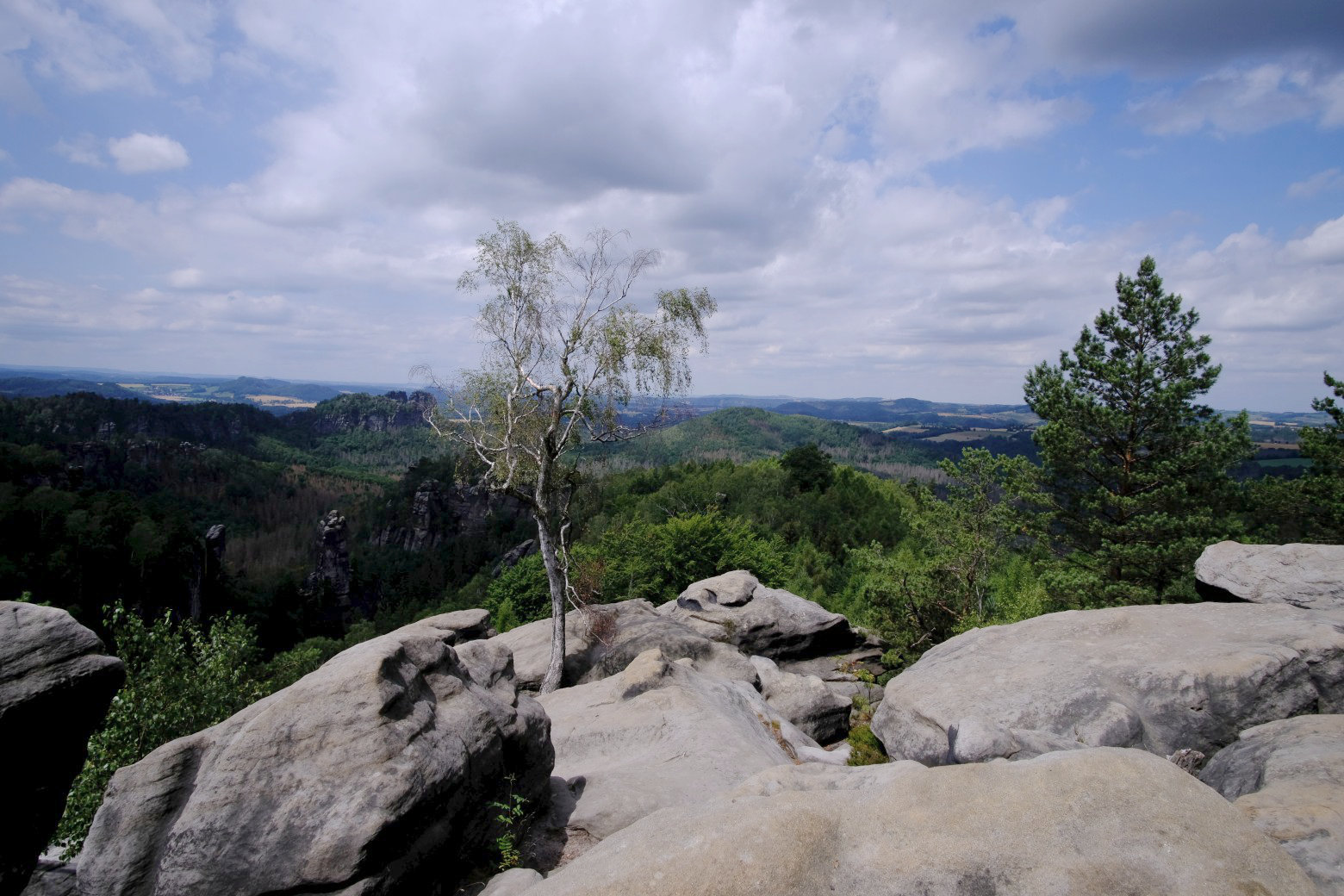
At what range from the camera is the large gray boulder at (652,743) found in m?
10.6

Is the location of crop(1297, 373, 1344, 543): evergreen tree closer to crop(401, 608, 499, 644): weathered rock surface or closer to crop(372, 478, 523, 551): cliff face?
crop(401, 608, 499, 644): weathered rock surface

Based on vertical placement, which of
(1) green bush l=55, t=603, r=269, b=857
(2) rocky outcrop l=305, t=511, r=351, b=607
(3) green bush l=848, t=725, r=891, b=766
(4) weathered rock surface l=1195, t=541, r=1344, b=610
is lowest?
(2) rocky outcrop l=305, t=511, r=351, b=607

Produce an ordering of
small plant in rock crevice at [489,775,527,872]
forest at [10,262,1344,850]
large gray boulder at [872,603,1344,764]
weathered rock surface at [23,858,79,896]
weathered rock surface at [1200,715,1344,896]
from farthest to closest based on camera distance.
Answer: forest at [10,262,1344,850], large gray boulder at [872,603,1344,764], small plant in rock crevice at [489,775,527,872], weathered rock surface at [23,858,79,896], weathered rock surface at [1200,715,1344,896]

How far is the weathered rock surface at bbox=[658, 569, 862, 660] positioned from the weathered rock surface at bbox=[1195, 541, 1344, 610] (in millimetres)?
12848

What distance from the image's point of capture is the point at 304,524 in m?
148

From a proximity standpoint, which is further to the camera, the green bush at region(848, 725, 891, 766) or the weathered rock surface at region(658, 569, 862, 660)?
the weathered rock surface at region(658, 569, 862, 660)

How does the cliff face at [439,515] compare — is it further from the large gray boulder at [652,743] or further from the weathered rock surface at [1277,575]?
the weathered rock surface at [1277,575]

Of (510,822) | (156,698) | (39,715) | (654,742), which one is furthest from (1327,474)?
(156,698)

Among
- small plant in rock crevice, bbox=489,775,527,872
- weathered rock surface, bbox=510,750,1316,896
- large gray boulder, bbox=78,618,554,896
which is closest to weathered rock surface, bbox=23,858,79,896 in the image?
large gray boulder, bbox=78,618,554,896

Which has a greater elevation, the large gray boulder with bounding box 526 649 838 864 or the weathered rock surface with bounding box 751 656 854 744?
the large gray boulder with bounding box 526 649 838 864

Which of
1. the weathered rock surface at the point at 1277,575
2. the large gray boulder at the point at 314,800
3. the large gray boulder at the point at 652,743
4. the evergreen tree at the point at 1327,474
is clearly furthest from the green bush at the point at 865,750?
the evergreen tree at the point at 1327,474

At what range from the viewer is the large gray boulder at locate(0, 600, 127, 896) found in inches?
304

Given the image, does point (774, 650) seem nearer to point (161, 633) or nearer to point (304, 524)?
point (161, 633)

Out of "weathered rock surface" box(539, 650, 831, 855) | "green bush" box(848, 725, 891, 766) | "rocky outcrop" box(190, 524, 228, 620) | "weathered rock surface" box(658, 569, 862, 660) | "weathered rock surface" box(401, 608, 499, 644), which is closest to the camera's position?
"weathered rock surface" box(539, 650, 831, 855)
